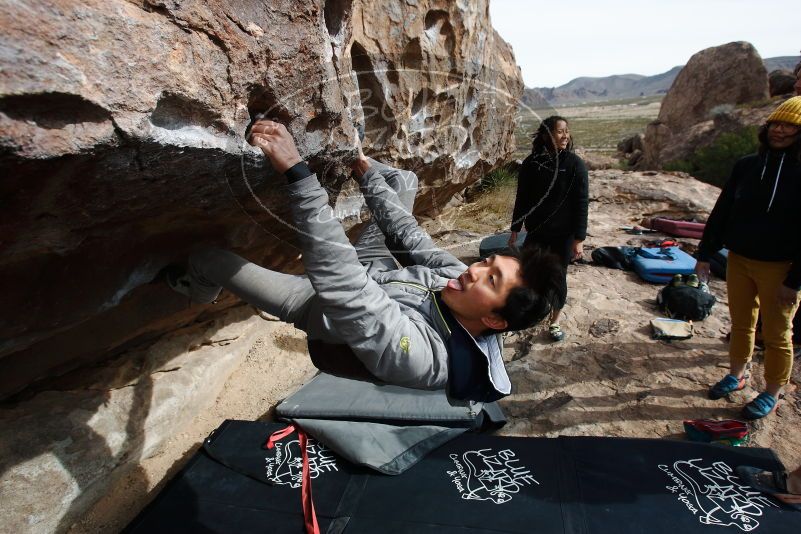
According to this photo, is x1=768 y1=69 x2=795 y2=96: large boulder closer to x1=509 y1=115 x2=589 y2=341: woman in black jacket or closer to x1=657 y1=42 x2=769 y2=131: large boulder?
Answer: x1=657 y1=42 x2=769 y2=131: large boulder

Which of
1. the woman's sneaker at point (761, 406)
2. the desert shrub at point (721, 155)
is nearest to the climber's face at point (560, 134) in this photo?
the woman's sneaker at point (761, 406)

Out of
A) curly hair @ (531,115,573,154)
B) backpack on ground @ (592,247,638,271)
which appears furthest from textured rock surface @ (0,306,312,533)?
backpack on ground @ (592,247,638,271)

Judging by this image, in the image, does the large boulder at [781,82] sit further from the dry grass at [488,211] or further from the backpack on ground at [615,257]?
the backpack on ground at [615,257]

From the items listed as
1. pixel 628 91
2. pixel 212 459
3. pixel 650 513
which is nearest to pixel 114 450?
pixel 212 459

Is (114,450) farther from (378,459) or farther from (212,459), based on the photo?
(378,459)

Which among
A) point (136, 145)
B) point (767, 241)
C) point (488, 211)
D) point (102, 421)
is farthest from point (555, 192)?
point (488, 211)

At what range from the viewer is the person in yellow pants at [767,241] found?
2.56 meters

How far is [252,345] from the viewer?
12.7 feet

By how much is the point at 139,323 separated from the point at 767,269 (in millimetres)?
3605

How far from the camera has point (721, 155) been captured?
10.9 meters

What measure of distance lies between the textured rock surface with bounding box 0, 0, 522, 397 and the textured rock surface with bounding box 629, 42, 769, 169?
553 inches

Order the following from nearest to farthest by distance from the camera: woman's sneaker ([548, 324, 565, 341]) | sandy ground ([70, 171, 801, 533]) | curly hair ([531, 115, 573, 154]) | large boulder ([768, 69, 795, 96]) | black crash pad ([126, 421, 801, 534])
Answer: black crash pad ([126, 421, 801, 534]) < sandy ground ([70, 171, 801, 533]) < curly hair ([531, 115, 573, 154]) < woman's sneaker ([548, 324, 565, 341]) < large boulder ([768, 69, 795, 96])

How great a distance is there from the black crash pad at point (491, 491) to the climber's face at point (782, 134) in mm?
1681

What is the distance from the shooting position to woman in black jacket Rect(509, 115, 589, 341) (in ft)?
11.2
